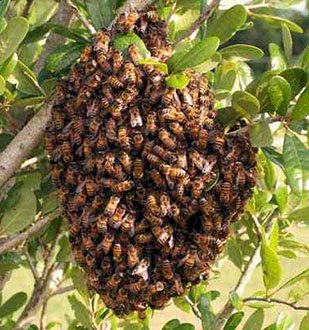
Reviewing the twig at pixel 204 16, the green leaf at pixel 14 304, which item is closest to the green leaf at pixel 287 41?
the twig at pixel 204 16

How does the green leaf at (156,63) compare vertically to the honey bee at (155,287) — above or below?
above

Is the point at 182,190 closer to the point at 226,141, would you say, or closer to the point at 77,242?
Result: the point at 226,141

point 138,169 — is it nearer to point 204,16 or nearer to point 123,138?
point 123,138

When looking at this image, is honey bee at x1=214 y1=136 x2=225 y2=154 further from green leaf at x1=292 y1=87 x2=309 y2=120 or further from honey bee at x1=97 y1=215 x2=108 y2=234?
honey bee at x1=97 y1=215 x2=108 y2=234

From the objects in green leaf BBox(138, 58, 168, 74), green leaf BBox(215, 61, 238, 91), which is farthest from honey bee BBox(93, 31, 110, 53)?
green leaf BBox(215, 61, 238, 91)

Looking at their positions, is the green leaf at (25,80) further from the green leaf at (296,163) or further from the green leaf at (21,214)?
the green leaf at (296,163)

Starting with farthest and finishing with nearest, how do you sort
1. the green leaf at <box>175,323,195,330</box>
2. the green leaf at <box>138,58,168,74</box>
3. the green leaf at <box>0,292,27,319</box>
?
the green leaf at <box>0,292,27,319</box>
the green leaf at <box>175,323,195,330</box>
the green leaf at <box>138,58,168,74</box>
